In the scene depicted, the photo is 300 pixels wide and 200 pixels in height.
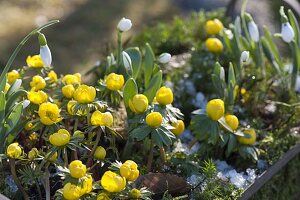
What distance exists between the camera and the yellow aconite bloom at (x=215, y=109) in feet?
6.24

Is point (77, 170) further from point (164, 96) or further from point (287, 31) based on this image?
point (287, 31)

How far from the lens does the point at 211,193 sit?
1.83m

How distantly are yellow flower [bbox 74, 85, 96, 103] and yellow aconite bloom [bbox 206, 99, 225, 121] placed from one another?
1.20ft

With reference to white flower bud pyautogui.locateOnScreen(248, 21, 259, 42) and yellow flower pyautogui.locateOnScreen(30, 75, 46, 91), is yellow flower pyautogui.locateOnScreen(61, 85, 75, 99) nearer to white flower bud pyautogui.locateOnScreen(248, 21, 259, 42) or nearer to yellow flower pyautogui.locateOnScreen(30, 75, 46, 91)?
yellow flower pyautogui.locateOnScreen(30, 75, 46, 91)

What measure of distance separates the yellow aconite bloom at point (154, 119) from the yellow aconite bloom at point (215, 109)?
22cm

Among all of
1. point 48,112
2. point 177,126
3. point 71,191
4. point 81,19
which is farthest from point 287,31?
point 81,19

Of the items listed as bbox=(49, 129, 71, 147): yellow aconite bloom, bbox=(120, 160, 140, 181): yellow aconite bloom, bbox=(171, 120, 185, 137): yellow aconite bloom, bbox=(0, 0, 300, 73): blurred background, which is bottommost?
bbox=(0, 0, 300, 73): blurred background

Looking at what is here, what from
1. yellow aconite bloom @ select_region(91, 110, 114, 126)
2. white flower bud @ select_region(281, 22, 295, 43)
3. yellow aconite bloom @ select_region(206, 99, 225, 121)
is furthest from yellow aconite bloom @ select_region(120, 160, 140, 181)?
white flower bud @ select_region(281, 22, 295, 43)

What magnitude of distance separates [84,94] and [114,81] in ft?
0.51

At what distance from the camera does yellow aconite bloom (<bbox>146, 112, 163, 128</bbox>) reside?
Result: 1.75m

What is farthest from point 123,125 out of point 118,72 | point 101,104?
point 101,104

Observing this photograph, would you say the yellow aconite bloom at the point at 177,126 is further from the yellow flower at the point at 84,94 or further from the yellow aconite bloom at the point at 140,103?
the yellow flower at the point at 84,94

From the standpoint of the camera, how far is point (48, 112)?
68.1 inches

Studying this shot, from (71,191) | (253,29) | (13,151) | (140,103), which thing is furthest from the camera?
Result: (253,29)
